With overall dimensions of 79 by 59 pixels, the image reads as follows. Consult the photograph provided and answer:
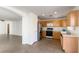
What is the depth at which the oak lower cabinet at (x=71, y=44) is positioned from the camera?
15.4 ft

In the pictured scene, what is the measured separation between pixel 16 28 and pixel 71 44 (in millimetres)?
10311

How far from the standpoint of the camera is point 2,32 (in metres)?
15.7

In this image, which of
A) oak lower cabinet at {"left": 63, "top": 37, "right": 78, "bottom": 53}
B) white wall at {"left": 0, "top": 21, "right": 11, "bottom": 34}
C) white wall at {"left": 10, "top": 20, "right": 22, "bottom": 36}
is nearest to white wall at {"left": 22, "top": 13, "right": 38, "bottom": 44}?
oak lower cabinet at {"left": 63, "top": 37, "right": 78, "bottom": 53}

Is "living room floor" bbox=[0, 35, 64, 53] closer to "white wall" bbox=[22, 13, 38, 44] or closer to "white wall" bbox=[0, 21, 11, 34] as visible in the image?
"white wall" bbox=[22, 13, 38, 44]

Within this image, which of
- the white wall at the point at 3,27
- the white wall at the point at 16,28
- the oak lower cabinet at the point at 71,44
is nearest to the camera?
the oak lower cabinet at the point at 71,44

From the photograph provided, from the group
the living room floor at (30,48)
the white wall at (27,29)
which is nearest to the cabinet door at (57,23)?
the living room floor at (30,48)

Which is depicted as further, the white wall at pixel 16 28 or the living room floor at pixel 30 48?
the white wall at pixel 16 28

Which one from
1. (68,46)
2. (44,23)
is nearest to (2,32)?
(44,23)

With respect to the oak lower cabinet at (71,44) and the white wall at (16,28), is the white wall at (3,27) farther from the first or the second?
the oak lower cabinet at (71,44)

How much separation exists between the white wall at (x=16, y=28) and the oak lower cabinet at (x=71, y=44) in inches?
360

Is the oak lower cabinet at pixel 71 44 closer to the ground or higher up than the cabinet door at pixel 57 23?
closer to the ground

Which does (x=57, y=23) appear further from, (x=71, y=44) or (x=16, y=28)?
(x=16, y=28)
